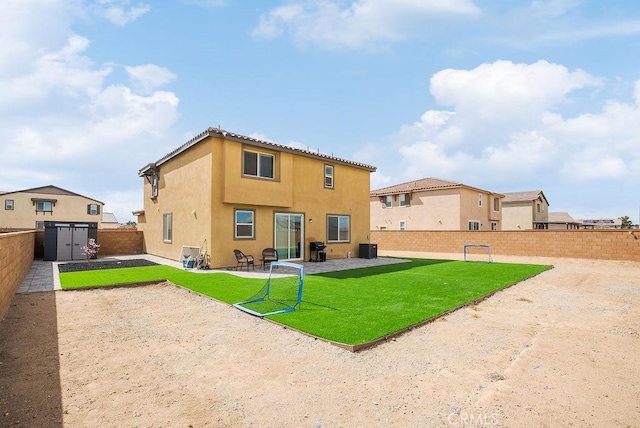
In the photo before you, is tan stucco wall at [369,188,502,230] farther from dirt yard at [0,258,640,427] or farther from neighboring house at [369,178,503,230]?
dirt yard at [0,258,640,427]

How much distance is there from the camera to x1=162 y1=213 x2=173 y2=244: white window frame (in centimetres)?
1880

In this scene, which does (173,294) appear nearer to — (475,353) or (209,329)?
(209,329)

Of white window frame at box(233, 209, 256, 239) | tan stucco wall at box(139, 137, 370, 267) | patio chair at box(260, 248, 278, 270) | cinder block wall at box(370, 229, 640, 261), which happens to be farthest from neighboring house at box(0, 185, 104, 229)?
cinder block wall at box(370, 229, 640, 261)

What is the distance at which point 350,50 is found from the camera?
14.3 m

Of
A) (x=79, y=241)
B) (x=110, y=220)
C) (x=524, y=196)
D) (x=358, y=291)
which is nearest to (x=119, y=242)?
(x=79, y=241)

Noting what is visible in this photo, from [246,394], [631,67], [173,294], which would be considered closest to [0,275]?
[173,294]

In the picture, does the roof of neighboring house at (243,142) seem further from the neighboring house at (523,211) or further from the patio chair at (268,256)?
the neighboring house at (523,211)

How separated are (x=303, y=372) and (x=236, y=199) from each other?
11.1 m

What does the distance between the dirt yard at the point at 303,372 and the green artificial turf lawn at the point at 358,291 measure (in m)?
0.53

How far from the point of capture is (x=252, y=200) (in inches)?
605

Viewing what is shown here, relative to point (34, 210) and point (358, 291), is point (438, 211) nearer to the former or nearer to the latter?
point (358, 291)

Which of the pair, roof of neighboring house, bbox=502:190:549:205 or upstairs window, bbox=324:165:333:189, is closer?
upstairs window, bbox=324:165:333:189

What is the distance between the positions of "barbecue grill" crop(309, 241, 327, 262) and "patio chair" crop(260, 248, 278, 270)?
2717mm

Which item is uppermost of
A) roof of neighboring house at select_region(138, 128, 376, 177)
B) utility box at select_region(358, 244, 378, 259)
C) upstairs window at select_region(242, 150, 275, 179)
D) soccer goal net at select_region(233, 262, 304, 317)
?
roof of neighboring house at select_region(138, 128, 376, 177)
